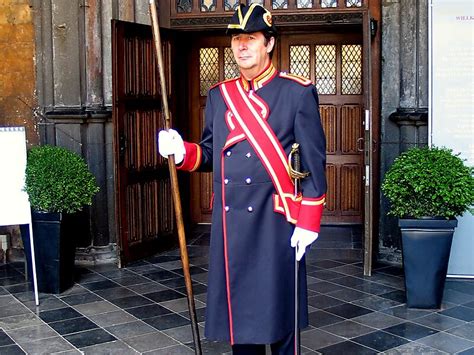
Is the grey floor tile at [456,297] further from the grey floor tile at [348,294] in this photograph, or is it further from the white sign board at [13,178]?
the white sign board at [13,178]

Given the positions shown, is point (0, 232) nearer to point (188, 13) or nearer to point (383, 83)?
point (188, 13)

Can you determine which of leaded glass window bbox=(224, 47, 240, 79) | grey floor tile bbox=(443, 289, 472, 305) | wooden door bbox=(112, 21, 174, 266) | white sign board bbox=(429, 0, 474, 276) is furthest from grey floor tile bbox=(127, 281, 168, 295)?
leaded glass window bbox=(224, 47, 240, 79)

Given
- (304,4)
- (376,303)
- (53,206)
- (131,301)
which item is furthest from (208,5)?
(376,303)

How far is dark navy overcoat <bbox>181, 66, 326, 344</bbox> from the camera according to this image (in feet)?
10.2

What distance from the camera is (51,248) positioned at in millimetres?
5395

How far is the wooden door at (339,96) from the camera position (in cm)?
802

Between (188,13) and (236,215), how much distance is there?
409 centimetres

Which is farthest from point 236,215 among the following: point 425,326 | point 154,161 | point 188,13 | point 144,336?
point 188,13

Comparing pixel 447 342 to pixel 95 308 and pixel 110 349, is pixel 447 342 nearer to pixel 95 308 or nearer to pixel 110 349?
pixel 110 349

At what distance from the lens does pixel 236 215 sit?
3152mm

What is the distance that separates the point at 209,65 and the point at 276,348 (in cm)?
528

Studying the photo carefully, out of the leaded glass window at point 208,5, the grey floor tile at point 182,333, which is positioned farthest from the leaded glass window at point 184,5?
the grey floor tile at point 182,333

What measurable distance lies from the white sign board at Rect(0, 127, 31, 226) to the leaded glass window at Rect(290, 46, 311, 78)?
3.56 m

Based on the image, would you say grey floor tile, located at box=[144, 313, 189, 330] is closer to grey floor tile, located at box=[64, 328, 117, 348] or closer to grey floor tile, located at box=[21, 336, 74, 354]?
grey floor tile, located at box=[64, 328, 117, 348]
